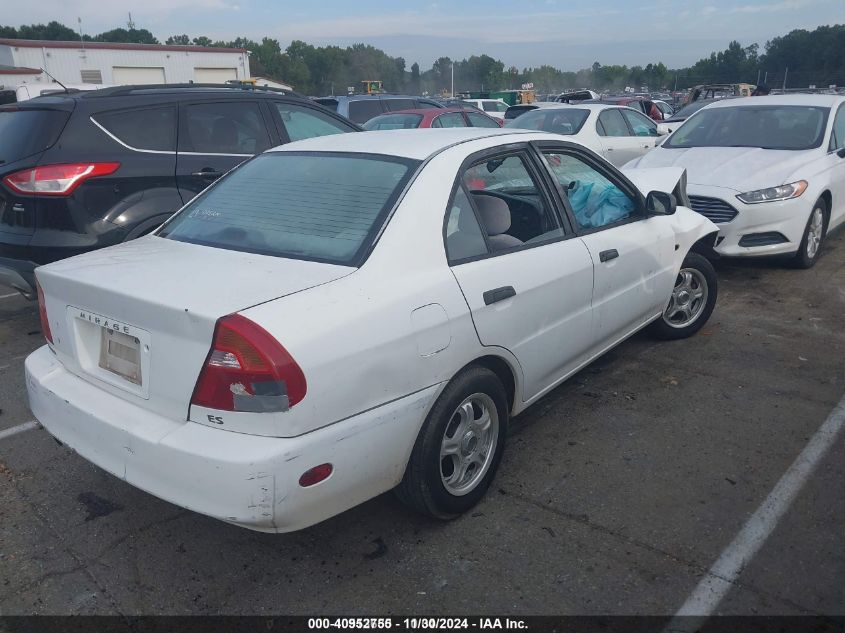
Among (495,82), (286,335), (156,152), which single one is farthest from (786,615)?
(495,82)

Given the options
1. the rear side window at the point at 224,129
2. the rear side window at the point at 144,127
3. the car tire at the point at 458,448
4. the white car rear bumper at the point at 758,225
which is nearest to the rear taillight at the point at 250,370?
the car tire at the point at 458,448

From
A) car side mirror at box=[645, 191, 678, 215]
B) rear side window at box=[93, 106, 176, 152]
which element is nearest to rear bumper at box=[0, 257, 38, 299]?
rear side window at box=[93, 106, 176, 152]

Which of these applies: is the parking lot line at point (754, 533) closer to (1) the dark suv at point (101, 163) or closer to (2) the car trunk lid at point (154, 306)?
(2) the car trunk lid at point (154, 306)

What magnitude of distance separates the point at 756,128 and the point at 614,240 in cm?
466

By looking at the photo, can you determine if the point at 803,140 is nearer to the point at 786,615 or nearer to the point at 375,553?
the point at 786,615

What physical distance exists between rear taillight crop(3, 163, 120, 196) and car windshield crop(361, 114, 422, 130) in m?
6.27

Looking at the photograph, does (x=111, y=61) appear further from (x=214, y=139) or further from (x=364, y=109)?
(x=214, y=139)

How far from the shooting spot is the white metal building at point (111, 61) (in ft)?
132

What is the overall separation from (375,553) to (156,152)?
12.5 feet

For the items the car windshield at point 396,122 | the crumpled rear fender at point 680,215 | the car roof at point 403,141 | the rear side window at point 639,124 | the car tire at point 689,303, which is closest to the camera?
the car roof at point 403,141

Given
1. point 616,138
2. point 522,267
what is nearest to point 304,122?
point 522,267

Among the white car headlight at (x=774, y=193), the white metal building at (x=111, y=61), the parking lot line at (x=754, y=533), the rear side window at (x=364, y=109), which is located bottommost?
the parking lot line at (x=754, y=533)

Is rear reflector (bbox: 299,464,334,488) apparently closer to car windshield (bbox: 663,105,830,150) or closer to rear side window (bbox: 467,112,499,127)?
car windshield (bbox: 663,105,830,150)

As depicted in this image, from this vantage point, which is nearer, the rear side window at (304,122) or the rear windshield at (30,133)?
the rear windshield at (30,133)
